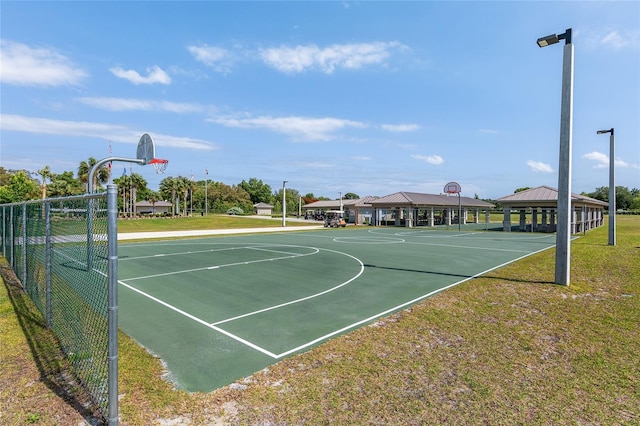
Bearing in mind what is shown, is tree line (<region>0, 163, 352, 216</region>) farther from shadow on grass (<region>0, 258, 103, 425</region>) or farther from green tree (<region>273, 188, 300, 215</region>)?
shadow on grass (<region>0, 258, 103, 425</region>)

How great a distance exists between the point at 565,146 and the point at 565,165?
53cm

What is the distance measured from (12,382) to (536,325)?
833 centimetres

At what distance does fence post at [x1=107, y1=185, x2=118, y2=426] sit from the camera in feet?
10.4

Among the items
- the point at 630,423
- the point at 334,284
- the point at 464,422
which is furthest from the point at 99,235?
the point at 334,284

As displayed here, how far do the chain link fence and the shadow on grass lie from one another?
9 cm

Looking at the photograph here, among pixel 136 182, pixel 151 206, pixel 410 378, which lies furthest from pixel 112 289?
pixel 151 206

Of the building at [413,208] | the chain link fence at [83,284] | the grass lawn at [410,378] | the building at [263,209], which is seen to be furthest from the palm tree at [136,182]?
the grass lawn at [410,378]

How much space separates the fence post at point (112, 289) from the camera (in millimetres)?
3164

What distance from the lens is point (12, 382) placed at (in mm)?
4406

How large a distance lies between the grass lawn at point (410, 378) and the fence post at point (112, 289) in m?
0.46

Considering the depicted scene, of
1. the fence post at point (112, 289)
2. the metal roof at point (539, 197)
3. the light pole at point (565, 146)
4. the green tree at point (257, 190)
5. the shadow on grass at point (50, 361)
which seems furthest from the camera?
the green tree at point (257, 190)

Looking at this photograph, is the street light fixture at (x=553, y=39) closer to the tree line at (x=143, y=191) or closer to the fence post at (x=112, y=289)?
the fence post at (x=112, y=289)

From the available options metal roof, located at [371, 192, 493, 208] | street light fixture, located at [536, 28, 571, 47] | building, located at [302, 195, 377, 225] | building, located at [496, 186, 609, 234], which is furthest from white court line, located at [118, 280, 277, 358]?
building, located at [302, 195, 377, 225]

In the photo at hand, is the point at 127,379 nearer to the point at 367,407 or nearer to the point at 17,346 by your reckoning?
the point at 17,346
